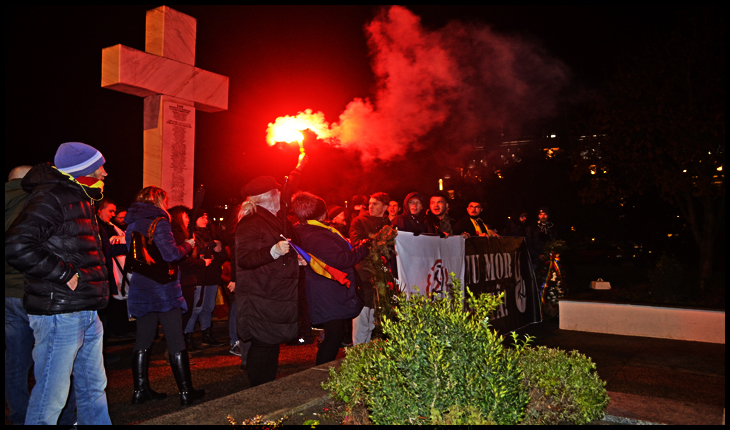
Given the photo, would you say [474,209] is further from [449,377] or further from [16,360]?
[16,360]

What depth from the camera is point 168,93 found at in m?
10.0

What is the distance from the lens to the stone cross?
31.8ft

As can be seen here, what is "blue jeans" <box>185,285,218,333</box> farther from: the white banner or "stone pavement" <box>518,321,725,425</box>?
"stone pavement" <box>518,321,725,425</box>

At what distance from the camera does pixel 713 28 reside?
1312 cm

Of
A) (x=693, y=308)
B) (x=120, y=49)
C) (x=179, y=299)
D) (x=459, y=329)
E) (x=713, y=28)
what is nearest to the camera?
(x=459, y=329)

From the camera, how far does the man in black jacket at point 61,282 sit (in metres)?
3.34

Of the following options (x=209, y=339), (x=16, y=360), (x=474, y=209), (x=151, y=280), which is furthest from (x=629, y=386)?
(x=209, y=339)

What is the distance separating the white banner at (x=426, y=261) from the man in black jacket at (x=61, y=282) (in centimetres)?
336

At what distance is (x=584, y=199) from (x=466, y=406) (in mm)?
13896

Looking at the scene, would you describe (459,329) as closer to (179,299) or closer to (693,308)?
(179,299)

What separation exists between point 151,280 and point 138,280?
128mm

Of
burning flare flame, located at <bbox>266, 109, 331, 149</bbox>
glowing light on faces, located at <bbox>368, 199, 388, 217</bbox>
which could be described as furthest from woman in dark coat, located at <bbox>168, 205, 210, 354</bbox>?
glowing light on faces, located at <bbox>368, 199, 388, 217</bbox>

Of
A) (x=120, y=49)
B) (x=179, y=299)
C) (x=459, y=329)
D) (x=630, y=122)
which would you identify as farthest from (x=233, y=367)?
(x=630, y=122)

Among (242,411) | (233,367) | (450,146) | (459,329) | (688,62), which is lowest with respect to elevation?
(233,367)
